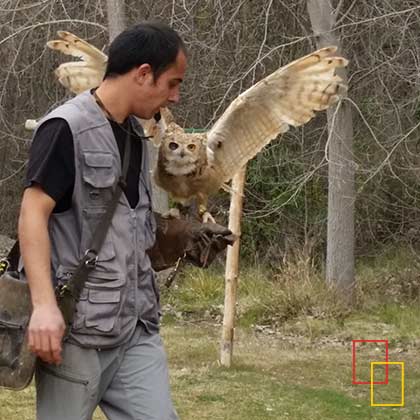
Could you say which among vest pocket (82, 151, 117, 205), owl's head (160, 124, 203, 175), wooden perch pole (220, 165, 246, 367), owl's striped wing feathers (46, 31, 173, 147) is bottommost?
wooden perch pole (220, 165, 246, 367)

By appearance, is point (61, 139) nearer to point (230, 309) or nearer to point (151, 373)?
point (151, 373)

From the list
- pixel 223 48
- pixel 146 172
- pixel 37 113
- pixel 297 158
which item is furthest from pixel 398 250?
pixel 146 172

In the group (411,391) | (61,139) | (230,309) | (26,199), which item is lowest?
(411,391)

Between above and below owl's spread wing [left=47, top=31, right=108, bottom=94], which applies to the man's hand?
below

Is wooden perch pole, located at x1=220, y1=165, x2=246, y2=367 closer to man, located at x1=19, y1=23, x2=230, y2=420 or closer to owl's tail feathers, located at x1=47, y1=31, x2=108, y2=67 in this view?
owl's tail feathers, located at x1=47, y1=31, x2=108, y2=67

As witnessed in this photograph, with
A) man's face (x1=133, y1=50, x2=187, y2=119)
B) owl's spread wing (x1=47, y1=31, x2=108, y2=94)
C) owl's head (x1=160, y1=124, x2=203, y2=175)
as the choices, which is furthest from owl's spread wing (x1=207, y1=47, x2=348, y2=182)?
Answer: man's face (x1=133, y1=50, x2=187, y2=119)

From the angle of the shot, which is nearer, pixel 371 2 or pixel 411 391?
pixel 411 391

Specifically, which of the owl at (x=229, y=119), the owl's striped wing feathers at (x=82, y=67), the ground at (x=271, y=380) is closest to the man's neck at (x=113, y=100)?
the owl at (x=229, y=119)

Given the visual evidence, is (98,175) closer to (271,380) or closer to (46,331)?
(46,331)

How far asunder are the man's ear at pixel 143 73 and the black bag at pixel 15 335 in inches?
27.3

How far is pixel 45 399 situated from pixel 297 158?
827cm

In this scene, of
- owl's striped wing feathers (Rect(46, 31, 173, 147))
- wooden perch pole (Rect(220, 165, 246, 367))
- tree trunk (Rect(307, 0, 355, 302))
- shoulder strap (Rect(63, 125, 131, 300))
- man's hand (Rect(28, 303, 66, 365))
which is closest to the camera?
man's hand (Rect(28, 303, 66, 365))

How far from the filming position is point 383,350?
28.7 ft

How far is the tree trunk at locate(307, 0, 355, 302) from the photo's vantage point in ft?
31.9
